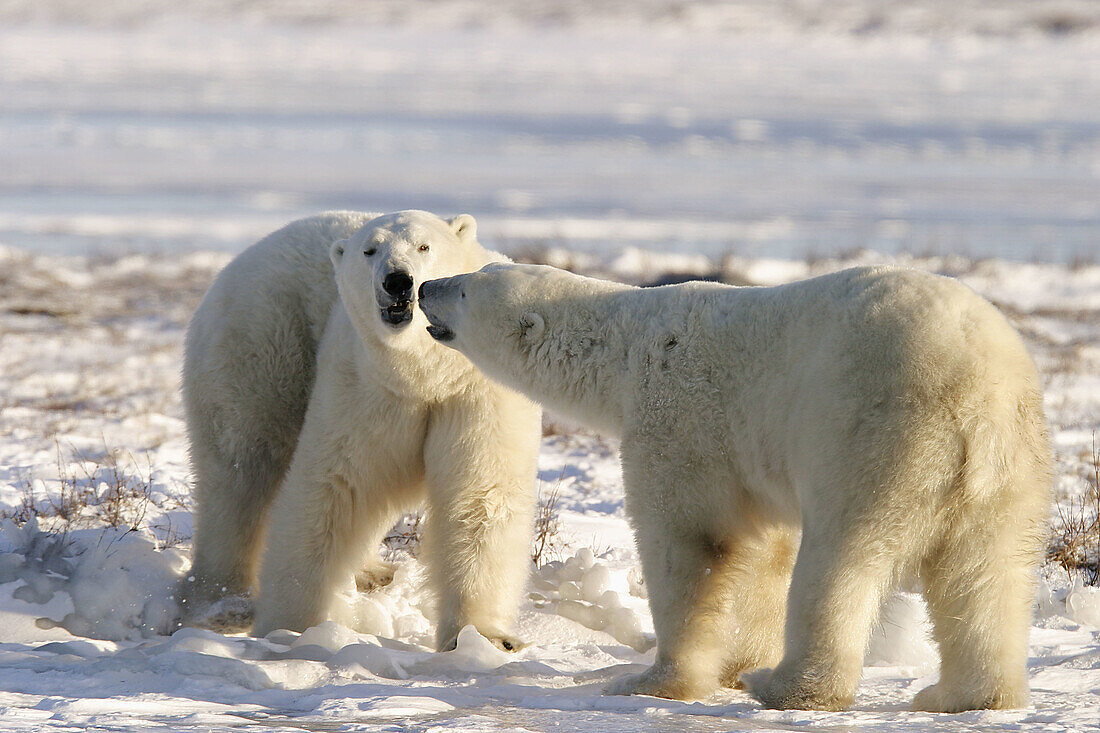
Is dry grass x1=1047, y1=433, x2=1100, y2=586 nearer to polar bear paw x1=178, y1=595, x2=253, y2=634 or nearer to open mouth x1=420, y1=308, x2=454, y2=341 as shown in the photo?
open mouth x1=420, y1=308, x2=454, y2=341

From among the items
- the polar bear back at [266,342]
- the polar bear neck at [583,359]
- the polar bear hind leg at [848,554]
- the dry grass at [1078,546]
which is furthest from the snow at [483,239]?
the polar bear neck at [583,359]

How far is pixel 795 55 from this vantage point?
47.0 m

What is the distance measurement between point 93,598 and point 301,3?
63.0 m

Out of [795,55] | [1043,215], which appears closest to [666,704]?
[1043,215]

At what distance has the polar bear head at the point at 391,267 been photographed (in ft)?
12.3

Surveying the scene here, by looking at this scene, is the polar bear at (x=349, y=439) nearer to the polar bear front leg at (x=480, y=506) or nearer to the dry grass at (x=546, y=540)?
the polar bear front leg at (x=480, y=506)

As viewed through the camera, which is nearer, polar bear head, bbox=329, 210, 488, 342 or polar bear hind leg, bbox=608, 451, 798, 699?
polar bear hind leg, bbox=608, 451, 798, 699

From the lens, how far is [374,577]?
4617 mm

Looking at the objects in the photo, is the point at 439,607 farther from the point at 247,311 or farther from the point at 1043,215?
the point at 1043,215

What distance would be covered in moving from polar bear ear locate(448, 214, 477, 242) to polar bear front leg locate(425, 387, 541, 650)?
58 centimetres

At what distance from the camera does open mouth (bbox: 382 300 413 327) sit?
3756 millimetres

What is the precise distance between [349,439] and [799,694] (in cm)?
168

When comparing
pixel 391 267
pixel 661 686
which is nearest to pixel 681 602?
pixel 661 686

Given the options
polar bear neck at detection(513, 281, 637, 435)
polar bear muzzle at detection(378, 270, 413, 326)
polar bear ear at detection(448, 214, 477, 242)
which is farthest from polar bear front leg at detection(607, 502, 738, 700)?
polar bear ear at detection(448, 214, 477, 242)
